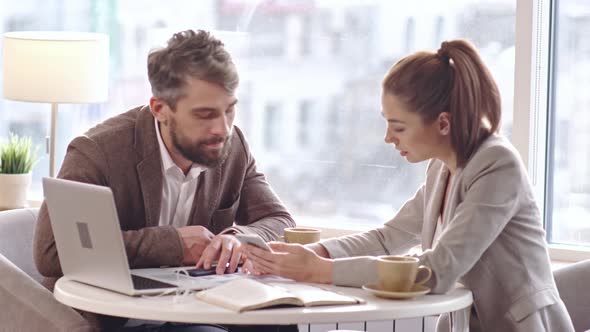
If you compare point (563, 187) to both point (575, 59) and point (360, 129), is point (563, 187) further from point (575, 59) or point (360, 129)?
→ point (360, 129)

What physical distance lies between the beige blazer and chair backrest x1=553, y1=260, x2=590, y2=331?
319mm

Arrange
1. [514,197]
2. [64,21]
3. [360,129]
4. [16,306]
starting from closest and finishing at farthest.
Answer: [514,197], [16,306], [360,129], [64,21]

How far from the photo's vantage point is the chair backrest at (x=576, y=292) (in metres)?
2.65

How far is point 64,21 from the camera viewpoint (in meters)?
Result: 4.10

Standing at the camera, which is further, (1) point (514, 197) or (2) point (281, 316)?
(1) point (514, 197)

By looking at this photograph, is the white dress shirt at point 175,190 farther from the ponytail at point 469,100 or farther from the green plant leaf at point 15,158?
the green plant leaf at point 15,158

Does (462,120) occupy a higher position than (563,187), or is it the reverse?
(462,120)

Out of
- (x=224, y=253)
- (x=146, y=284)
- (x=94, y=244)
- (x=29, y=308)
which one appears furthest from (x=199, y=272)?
(x=29, y=308)

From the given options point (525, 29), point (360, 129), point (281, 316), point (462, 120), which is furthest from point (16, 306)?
point (525, 29)

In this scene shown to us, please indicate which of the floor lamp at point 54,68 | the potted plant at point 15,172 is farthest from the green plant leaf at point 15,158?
the floor lamp at point 54,68

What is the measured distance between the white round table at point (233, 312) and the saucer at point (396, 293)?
11 millimetres

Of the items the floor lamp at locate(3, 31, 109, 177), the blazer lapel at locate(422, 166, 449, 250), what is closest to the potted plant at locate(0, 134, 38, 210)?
the floor lamp at locate(3, 31, 109, 177)

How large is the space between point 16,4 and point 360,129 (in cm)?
159

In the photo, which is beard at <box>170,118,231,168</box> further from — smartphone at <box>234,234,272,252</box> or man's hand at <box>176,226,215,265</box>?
smartphone at <box>234,234,272,252</box>
